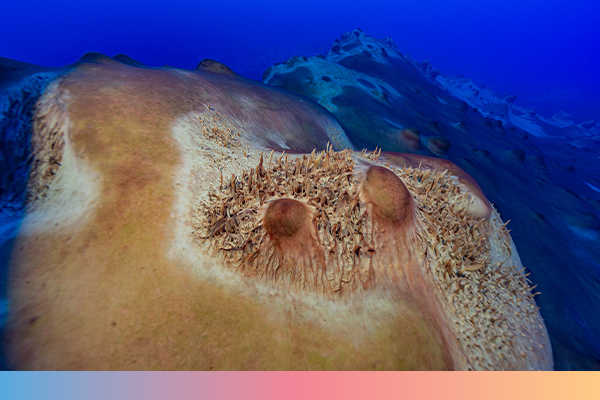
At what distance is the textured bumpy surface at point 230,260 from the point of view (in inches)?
112

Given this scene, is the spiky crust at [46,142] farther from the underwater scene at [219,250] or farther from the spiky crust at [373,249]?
the spiky crust at [373,249]

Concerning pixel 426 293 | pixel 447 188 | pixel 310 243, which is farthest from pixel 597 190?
pixel 310 243

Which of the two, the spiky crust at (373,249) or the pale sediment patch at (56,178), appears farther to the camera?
the pale sediment patch at (56,178)

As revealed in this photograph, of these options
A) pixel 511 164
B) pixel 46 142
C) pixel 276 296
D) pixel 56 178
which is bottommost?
pixel 276 296

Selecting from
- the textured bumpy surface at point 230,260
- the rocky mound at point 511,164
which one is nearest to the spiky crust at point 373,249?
the textured bumpy surface at point 230,260

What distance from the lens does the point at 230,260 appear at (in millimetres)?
3516

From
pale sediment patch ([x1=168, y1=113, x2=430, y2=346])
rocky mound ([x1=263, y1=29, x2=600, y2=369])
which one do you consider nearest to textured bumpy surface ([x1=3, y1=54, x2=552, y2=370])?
pale sediment patch ([x1=168, y1=113, x2=430, y2=346])

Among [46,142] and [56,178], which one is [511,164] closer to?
[56,178]

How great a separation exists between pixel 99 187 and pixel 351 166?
4.44 metres

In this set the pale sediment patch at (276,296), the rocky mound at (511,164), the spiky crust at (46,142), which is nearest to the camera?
the pale sediment patch at (276,296)

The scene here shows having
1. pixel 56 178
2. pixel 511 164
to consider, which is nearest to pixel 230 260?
pixel 56 178

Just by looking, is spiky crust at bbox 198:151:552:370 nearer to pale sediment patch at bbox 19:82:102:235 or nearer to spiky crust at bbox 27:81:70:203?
pale sediment patch at bbox 19:82:102:235

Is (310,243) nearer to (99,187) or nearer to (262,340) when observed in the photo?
(262,340)

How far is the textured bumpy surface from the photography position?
2834 millimetres
